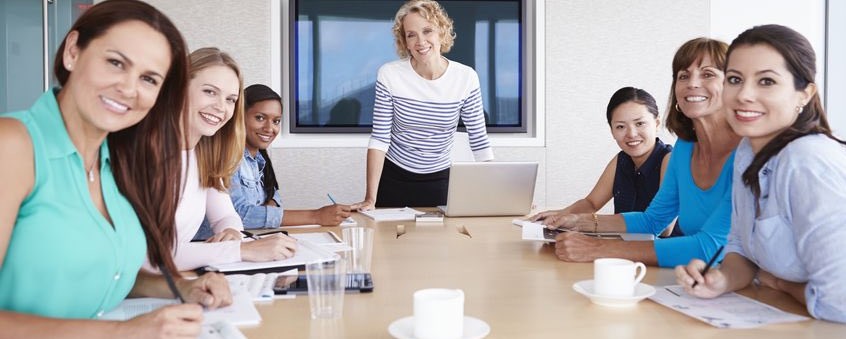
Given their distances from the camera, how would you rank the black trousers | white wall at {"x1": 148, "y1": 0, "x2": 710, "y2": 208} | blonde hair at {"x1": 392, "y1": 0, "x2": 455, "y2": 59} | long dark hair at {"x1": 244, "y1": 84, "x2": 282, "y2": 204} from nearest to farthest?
1. long dark hair at {"x1": 244, "y1": 84, "x2": 282, "y2": 204}
2. blonde hair at {"x1": 392, "y1": 0, "x2": 455, "y2": 59}
3. the black trousers
4. white wall at {"x1": 148, "y1": 0, "x2": 710, "y2": 208}

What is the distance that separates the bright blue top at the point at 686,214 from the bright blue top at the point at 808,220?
1.08ft

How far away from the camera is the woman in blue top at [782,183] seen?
1.20 metres

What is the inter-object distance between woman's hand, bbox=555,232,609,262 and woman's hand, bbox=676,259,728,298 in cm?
39

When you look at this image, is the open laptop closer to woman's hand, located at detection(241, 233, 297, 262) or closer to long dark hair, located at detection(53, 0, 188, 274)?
woman's hand, located at detection(241, 233, 297, 262)

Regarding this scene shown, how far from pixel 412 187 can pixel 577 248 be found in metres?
1.52

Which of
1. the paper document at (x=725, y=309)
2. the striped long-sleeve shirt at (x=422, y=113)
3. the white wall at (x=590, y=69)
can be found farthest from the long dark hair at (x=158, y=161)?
the white wall at (x=590, y=69)

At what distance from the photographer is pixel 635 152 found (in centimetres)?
280

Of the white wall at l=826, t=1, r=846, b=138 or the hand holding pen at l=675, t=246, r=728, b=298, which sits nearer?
the hand holding pen at l=675, t=246, r=728, b=298

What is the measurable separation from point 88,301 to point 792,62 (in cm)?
130

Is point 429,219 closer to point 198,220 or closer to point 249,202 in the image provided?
point 249,202

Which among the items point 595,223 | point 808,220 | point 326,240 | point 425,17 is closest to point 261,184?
point 326,240

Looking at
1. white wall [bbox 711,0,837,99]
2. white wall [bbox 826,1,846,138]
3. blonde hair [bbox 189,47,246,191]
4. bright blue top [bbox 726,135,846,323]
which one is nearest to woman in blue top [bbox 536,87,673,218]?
blonde hair [bbox 189,47,246,191]

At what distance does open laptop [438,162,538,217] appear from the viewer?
8.30ft

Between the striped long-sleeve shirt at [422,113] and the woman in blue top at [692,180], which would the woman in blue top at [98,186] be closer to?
the woman in blue top at [692,180]
